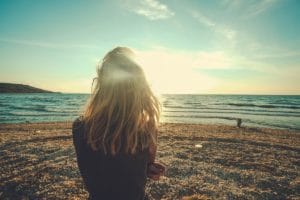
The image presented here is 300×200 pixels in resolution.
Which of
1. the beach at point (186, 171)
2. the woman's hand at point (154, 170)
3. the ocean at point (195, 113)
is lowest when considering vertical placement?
the ocean at point (195, 113)

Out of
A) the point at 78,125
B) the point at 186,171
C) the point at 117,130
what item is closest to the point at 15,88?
the point at 186,171

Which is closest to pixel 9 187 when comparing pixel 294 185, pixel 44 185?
pixel 44 185

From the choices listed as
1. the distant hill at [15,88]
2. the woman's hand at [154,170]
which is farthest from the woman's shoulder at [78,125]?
A: the distant hill at [15,88]

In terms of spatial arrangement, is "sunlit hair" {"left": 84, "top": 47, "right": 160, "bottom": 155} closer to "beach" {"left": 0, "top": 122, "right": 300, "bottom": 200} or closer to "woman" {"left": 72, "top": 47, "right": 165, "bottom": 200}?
"woman" {"left": 72, "top": 47, "right": 165, "bottom": 200}

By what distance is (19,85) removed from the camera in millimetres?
148375

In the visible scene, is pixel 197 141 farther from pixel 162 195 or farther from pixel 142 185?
pixel 142 185

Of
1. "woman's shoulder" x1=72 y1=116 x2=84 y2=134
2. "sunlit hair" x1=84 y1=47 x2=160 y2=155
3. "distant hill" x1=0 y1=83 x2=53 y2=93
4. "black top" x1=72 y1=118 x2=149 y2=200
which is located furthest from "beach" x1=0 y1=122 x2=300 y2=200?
"distant hill" x1=0 y1=83 x2=53 y2=93

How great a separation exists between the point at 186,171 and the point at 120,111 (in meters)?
5.02

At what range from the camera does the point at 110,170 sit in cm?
207

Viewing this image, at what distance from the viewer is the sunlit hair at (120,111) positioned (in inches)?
79.1

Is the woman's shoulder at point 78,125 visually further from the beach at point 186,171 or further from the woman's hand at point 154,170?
the beach at point 186,171

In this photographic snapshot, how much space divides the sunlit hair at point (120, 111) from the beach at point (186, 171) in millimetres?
2244

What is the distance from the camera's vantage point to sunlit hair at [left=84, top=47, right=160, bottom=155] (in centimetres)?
201

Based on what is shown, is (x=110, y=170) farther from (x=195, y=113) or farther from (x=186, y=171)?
(x=195, y=113)
